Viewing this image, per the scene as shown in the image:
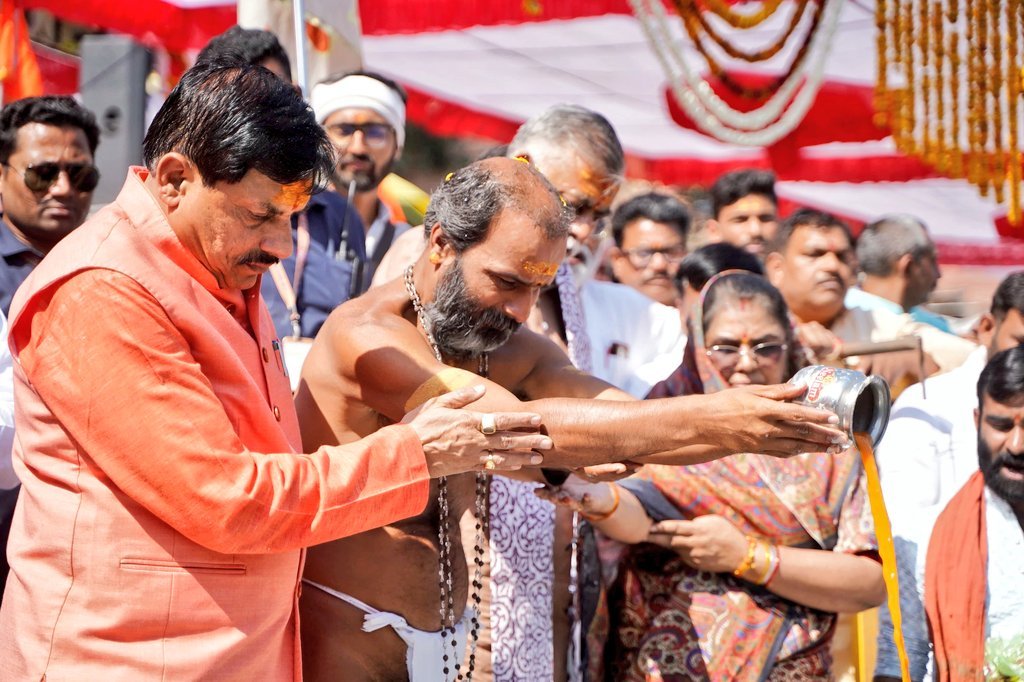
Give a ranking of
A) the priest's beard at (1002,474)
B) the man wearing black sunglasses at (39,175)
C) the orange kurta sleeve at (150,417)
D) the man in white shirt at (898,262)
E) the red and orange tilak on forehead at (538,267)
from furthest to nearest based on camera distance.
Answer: the man in white shirt at (898,262)
the priest's beard at (1002,474)
the man wearing black sunglasses at (39,175)
the red and orange tilak on forehead at (538,267)
the orange kurta sleeve at (150,417)

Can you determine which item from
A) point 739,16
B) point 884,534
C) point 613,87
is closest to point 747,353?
point 884,534

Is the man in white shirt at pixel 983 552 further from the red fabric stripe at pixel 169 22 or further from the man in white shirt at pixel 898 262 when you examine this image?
the red fabric stripe at pixel 169 22

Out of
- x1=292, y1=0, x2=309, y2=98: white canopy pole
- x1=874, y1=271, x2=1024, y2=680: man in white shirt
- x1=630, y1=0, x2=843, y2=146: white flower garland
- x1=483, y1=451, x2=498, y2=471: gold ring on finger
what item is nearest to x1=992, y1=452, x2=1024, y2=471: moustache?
x1=874, y1=271, x2=1024, y2=680: man in white shirt

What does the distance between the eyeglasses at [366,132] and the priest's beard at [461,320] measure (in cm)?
197

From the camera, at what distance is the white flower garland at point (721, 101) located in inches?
238

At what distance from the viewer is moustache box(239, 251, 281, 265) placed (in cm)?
249

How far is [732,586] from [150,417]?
6.43 feet

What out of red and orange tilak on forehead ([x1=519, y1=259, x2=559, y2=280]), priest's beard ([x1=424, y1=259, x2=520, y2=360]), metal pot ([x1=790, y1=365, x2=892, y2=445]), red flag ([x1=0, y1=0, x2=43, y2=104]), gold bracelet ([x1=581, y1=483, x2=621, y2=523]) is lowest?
gold bracelet ([x1=581, y1=483, x2=621, y2=523])

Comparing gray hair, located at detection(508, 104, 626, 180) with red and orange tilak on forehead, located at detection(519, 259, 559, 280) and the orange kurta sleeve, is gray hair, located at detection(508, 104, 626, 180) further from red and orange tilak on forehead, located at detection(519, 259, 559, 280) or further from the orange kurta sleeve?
the orange kurta sleeve

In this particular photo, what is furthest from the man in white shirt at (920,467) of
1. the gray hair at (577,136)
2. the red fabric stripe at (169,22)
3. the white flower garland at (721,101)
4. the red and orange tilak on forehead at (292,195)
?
the red fabric stripe at (169,22)

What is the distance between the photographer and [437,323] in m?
3.01

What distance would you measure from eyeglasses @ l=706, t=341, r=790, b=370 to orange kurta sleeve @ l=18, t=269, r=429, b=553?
180cm

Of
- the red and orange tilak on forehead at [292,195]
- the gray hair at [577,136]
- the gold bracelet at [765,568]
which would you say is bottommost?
the gold bracelet at [765,568]

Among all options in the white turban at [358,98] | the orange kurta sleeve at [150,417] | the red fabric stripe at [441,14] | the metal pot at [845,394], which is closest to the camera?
the orange kurta sleeve at [150,417]
